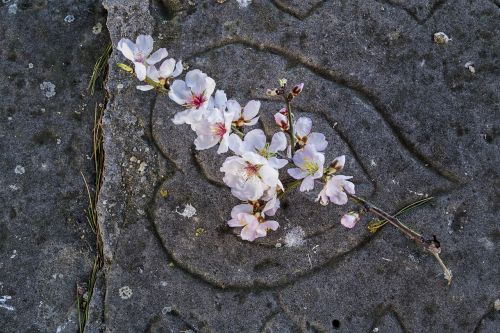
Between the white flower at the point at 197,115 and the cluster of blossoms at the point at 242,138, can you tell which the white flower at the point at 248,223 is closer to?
the cluster of blossoms at the point at 242,138

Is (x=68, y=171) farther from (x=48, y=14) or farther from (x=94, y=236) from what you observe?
(x=48, y=14)

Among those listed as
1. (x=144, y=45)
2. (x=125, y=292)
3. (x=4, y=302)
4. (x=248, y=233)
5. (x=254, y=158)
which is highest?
(x=144, y=45)

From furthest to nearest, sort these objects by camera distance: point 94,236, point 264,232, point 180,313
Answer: point 94,236
point 180,313
point 264,232

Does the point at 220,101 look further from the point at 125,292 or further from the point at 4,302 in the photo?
the point at 4,302

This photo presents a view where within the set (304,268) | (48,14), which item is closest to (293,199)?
(304,268)

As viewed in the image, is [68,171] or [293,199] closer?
[293,199]

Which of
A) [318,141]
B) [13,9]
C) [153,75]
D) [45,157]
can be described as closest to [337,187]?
[318,141]

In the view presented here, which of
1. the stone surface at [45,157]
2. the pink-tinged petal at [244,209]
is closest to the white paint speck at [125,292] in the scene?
the stone surface at [45,157]

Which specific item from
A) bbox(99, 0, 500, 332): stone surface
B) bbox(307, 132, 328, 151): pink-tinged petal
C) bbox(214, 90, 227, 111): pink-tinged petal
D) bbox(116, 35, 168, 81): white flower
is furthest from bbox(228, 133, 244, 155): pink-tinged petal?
bbox(99, 0, 500, 332): stone surface
